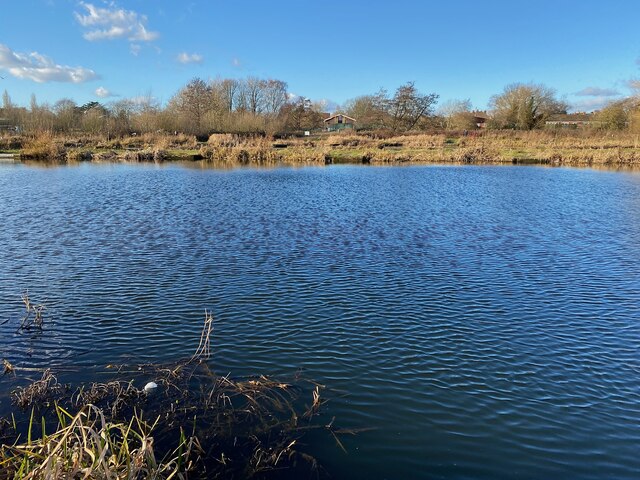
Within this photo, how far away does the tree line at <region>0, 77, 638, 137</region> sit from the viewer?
66125 millimetres

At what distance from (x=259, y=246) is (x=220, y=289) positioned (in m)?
3.75

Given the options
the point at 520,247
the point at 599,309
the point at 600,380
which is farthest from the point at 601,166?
the point at 600,380

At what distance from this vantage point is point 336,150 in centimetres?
5381

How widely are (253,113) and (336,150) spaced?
33138 mm

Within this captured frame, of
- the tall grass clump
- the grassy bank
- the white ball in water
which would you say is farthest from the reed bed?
the tall grass clump

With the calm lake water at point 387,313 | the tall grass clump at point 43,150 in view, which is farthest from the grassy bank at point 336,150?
the calm lake water at point 387,313

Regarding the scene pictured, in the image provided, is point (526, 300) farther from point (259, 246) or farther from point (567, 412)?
point (259, 246)

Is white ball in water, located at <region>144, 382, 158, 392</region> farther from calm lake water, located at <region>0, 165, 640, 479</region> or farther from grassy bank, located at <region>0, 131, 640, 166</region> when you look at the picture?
grassy bank, located at <region>0, 131, 640, 166</region>

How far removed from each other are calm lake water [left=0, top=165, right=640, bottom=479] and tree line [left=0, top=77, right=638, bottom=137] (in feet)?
168

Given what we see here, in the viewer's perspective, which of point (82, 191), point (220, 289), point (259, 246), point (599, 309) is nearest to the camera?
point (599, 309)

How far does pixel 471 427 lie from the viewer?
582cm

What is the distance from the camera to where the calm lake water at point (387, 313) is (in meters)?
5.73

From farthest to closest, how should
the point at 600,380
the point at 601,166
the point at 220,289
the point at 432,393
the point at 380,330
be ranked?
the point at 601,166 < the point at 220,289 < the point at 380,330 < the point at 600,380 < the point at 432,393

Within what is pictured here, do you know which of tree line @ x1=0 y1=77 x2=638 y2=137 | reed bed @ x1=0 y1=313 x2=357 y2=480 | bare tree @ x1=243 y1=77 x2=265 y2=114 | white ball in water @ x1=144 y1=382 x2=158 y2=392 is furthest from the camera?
bare tree @ x1=243 y1=77 x2=265 y2=114
